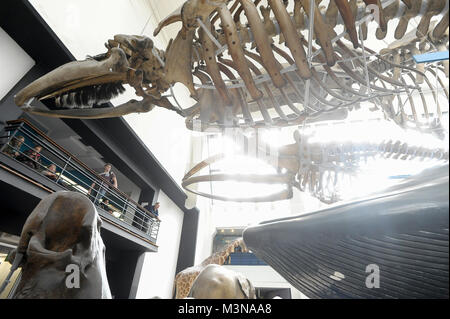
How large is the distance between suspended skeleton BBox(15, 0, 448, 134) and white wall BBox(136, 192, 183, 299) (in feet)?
14.6

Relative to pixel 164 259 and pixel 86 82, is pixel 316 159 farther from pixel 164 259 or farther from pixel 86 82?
pixel 164 259

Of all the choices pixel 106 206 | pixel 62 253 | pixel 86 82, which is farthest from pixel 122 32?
pixel 62 253

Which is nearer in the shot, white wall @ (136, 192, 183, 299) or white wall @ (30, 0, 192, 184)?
white wall @ (30, 0, 192, 184)

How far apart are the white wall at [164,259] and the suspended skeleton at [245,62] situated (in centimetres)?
444

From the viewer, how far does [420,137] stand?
73.5 inches

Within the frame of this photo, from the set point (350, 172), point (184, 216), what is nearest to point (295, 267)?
point (350, 172)

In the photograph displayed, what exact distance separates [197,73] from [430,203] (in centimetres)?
149

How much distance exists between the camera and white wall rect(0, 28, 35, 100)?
248 centimetres

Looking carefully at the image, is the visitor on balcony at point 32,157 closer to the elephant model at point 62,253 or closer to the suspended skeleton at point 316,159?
the suspended skeleton at point 316,159

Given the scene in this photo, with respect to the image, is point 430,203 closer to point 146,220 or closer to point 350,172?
point 350,172

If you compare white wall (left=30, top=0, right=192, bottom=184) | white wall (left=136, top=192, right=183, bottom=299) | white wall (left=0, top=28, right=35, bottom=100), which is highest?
white wall (left=30, top=0, right=192, bottom=184)

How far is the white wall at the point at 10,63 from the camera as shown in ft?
8.14

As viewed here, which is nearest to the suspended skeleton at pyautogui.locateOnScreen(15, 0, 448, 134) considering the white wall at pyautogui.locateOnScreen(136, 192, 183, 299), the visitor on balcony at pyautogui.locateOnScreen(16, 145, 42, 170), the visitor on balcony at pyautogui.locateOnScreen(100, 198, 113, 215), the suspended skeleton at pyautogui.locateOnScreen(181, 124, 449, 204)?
the suspended skeleton at pyautogui.locateOnScreen(181, 124, 449, 204)

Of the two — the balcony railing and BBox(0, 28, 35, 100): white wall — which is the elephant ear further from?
BBox(0, 28, 35, 100): white wall
